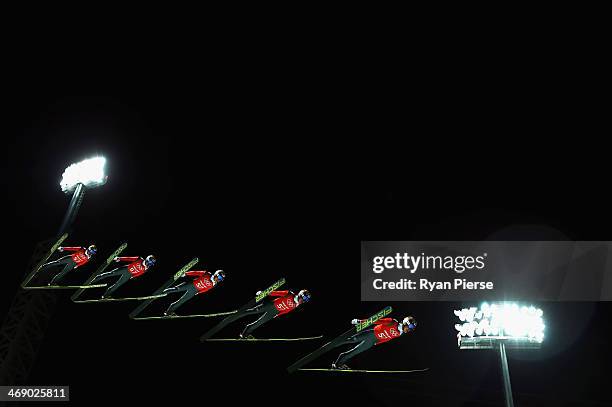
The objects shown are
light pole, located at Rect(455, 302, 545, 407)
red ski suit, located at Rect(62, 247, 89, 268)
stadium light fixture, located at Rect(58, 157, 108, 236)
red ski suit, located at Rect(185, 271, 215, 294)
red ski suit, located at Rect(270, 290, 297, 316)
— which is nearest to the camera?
red ski suit, located at Rect(62, 247, 89, 268)

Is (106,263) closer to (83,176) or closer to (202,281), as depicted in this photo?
(83,176)

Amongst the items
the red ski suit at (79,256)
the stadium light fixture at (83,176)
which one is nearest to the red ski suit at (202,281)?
the red ski suit at (79,256)

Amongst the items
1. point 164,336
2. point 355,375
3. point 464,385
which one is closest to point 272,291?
point 164,336

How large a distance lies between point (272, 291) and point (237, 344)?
16.7 meters

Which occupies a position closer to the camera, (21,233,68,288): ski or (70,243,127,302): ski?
(21,233,68,288): ski

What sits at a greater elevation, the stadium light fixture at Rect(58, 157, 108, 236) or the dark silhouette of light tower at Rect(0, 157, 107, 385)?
the stadium light fixture at Rect(58, 157, 108, 236)

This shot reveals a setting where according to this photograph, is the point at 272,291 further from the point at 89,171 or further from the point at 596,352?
the point at 596,352

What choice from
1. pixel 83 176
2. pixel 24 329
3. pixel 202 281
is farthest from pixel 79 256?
pixel 202 281

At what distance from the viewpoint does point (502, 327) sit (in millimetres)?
26812

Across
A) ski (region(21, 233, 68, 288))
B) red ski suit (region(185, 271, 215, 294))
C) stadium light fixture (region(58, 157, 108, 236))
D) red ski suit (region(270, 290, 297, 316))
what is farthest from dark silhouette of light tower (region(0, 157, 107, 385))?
red ski suit (region(270, 290, 297, 316))

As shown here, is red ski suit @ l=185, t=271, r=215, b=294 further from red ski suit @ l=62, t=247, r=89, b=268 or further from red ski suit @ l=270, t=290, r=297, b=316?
red ski suit @ l=62, t=247, r=89, b=268

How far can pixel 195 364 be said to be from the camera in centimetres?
3469

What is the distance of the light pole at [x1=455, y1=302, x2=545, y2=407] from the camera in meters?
26.9

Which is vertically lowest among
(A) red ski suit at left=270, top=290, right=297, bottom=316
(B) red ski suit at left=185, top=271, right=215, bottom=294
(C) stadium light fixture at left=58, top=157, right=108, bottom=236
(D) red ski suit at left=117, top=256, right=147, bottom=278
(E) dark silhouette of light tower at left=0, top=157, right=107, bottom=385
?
(E) dark silhouette of light tower at left=0, top=157, right=107, bottom=385
